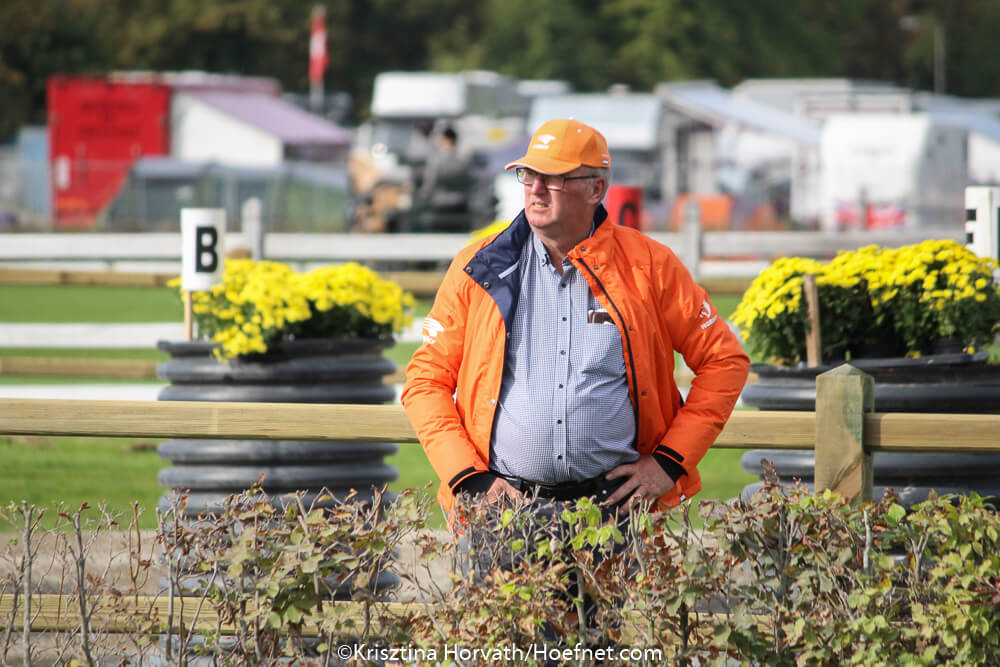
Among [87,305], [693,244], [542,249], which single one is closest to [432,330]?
[542,249]

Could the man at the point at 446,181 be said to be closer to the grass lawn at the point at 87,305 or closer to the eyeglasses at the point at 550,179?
the grass lawn at the point at 87,305

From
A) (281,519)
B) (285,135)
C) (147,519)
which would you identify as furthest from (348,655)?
(285,135)

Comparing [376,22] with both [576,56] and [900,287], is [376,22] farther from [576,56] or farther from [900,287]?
[900,287]

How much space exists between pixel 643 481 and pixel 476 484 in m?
0.41

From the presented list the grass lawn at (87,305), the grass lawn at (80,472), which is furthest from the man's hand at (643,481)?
the grass lawn at (87,305)

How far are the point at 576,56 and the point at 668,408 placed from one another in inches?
2105

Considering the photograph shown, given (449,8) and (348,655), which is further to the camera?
(449,8)

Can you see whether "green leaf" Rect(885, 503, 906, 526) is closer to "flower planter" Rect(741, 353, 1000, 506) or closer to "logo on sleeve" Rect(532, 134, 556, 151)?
"logo on sleeve" Rect(532, 134, 556, 151)

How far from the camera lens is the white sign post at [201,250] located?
21.5 ft

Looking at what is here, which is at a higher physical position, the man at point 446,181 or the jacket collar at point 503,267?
the man at point 446,181

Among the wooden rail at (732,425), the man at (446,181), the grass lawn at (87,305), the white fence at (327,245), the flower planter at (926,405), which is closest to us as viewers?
the wooden rail at (732,425)

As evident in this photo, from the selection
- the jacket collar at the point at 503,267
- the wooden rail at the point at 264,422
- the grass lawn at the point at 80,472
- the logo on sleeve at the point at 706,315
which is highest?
the jacket collar at the point at 503,267

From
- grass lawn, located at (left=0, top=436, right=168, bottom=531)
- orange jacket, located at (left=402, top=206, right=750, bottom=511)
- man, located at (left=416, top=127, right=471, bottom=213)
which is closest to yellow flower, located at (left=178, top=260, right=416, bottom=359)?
grass lawn, located at (left=0, top=436, right=168, bottom=531)

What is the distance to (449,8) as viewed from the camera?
2450 inches
